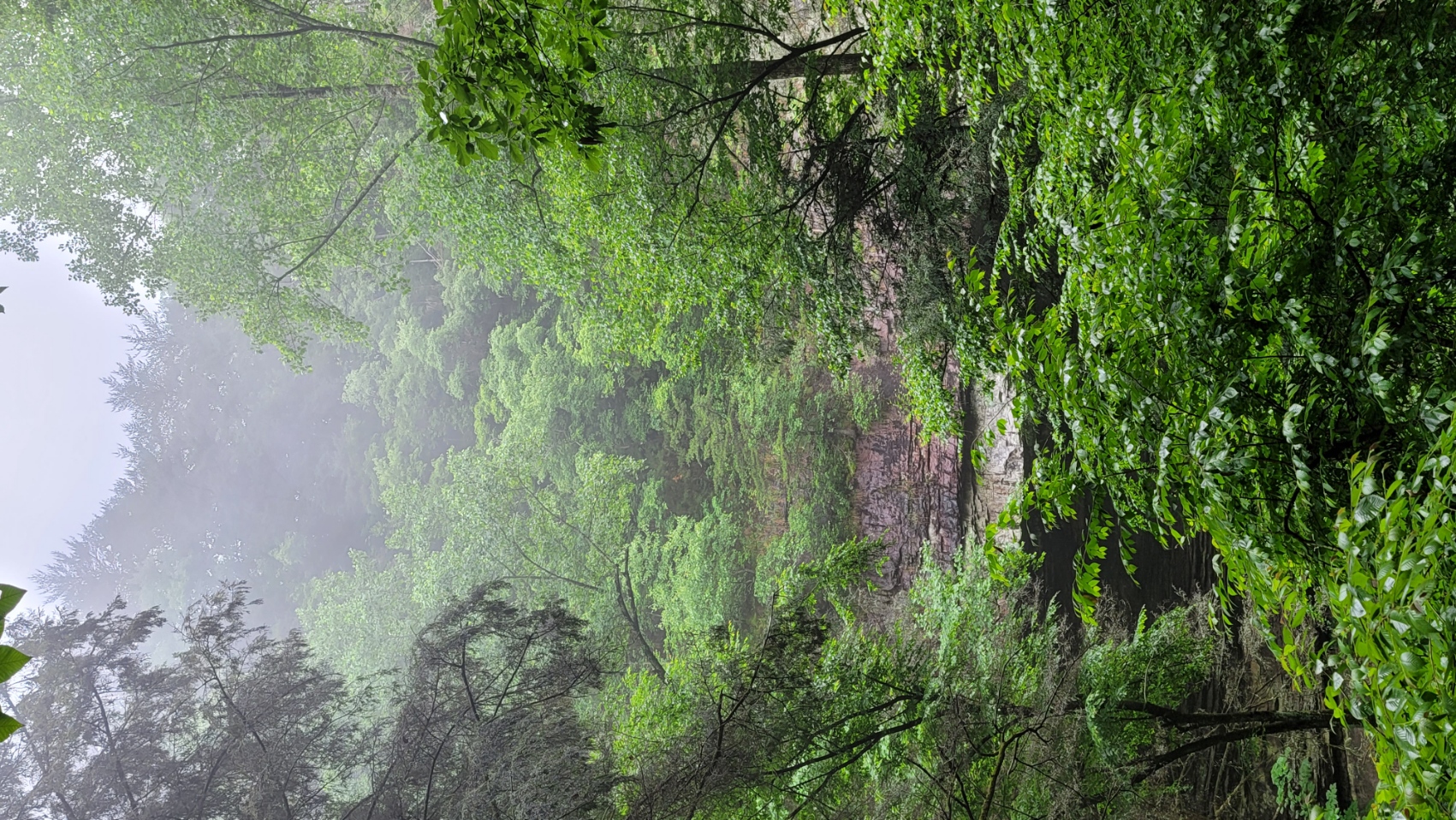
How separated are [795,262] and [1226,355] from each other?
554 cm

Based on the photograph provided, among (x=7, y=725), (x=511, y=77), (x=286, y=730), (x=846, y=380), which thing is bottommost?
(x=7, y=725)

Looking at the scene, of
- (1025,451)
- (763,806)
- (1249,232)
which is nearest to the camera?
(1249,232)

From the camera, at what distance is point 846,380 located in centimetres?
995

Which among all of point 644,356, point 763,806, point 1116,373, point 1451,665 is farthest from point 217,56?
point 1451,665

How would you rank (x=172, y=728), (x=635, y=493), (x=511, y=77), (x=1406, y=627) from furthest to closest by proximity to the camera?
(x=635, y=493) → (x=172, y=728) → (x=511, y=77) → (x=1406, y=627)

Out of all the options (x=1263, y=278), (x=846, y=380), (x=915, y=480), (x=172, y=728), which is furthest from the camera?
(x=915, y=480)

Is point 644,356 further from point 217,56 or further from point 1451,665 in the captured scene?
point 1451,665

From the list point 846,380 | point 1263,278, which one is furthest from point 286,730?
point 1263,278

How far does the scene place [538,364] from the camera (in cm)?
2098

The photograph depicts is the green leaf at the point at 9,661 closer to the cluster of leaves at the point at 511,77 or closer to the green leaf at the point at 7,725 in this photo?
the green leaf at the point at 7,725

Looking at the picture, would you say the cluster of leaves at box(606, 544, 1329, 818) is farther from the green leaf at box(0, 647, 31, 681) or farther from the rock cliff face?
the green leaf at box(0, 647, 31, 681)

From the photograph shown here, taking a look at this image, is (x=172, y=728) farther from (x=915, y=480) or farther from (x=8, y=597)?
(x=915, y=480)

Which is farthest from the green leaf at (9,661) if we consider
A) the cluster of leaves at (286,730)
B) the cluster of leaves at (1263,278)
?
the cluster of leaves at (286,730)

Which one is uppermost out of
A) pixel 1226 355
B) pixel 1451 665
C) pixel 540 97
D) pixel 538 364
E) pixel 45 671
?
pixel 538 364
